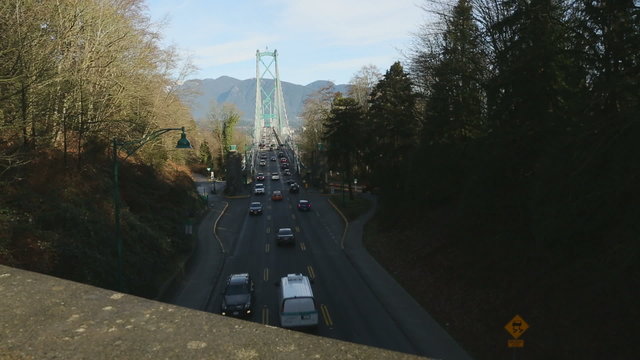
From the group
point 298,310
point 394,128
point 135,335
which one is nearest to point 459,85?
point 394,128

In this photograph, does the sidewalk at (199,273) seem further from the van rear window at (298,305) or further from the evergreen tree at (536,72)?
Answer: the evergreen tree at (536,72)

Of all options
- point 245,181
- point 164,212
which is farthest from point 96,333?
point 245,181

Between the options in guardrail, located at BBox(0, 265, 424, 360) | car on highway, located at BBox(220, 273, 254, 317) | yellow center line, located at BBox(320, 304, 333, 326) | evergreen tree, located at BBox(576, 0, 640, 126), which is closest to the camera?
guardrail, located at BBox(0, 265, 424, 360)

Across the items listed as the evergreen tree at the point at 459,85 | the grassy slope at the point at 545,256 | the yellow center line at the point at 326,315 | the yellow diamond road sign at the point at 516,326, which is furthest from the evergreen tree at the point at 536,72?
the yellow center line at the point at 326,315

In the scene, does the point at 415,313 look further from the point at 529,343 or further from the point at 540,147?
the point at 540,147

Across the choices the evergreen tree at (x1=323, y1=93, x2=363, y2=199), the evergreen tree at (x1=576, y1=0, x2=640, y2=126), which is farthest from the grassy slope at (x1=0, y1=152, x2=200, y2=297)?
the evergreen tree at (x1=323, y1=93, x2=363, y2=199)

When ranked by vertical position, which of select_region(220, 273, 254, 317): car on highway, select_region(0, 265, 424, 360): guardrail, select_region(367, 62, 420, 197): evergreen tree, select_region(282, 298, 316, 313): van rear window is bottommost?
select_region(220, 273, 254, 317): car on highway

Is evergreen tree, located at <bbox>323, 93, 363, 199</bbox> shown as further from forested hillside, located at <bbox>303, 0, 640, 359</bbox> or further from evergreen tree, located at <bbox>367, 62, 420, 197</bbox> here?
forested hillside, located at <bbox>303, 0, 640, 359</bbox>
